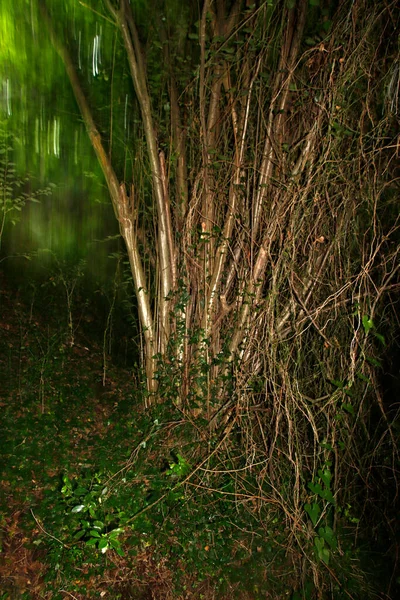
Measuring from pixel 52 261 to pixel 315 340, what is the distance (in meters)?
5.48

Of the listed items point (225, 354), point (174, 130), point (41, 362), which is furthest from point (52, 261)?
point (225, 354)

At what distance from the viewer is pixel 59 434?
3471mm

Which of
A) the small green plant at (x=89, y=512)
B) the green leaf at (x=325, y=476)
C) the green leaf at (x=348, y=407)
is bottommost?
the small green plant at (x=89, y=512)

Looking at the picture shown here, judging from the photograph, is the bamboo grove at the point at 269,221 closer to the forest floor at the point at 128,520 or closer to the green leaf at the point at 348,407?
the green leaf at the point at 348,407

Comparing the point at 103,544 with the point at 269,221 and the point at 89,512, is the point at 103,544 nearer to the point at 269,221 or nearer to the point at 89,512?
the point at 89,512

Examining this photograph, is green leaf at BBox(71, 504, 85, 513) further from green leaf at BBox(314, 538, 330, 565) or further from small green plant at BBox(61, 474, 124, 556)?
green leaf at BBox(314, 538, 330, 565)

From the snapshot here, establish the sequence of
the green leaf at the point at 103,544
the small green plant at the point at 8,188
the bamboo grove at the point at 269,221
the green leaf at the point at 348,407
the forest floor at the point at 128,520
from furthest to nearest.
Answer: the small green plant at the point at 8,188, the bamboo grove at the point at 269,221, the forest floor at the point at 128,520, the green leaf at the point at 348,407, the green leaf at the point at 103,544

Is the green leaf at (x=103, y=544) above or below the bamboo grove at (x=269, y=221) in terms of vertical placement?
below

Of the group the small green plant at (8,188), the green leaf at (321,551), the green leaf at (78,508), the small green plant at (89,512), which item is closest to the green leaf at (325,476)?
the green leaf at (321,551)

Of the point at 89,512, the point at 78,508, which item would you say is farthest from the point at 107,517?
the point at 78,508

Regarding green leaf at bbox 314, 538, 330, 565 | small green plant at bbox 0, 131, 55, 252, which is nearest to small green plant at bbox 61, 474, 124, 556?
green leaf at bbox 314, 538, 330, 565

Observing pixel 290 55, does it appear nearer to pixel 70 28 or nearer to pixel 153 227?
pixel 153 227

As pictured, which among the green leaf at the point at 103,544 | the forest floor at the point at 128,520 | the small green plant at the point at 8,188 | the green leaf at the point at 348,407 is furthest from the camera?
the small green plant at the point at 8,188

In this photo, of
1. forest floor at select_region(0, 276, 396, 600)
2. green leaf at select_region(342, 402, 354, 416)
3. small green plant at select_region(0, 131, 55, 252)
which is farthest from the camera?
small green plant at select_region(0, 131, 55, 252)
